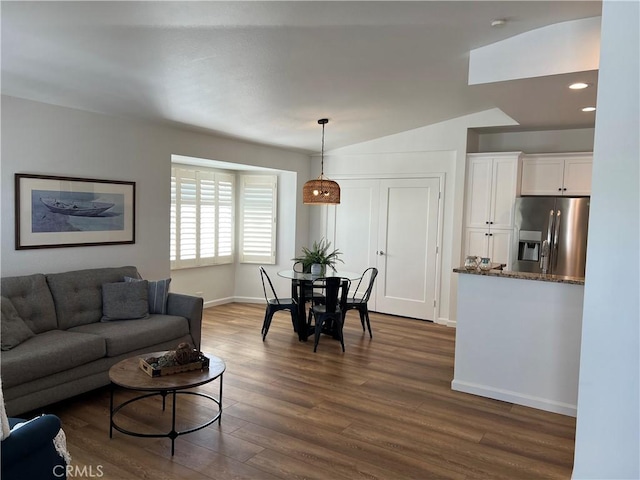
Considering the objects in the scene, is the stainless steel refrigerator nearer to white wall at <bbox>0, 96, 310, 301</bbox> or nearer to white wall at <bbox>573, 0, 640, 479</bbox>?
white wall at <bbox>573, 0, 640, 479</bbox>

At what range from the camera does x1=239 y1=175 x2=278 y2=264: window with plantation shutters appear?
7.40 meters

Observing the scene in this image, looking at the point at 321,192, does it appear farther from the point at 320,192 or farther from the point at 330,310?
the point at 330,310

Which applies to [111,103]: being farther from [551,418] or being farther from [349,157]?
[551,418]

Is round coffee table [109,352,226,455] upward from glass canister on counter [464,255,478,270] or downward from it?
downward

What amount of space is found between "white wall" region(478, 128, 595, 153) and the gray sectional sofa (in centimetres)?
449

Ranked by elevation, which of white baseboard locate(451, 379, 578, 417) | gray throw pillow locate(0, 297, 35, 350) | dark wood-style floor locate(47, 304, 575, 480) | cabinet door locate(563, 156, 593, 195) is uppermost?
cabinet door locate(563, 156, 593, 195)

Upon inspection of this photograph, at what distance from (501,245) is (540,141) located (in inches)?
59.8

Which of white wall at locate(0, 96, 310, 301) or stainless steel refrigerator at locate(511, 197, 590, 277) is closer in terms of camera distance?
white wall at locate(0, 96, 310, 301)

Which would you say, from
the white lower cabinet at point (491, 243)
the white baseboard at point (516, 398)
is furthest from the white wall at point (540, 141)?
the white baseboard at point (516, 398)

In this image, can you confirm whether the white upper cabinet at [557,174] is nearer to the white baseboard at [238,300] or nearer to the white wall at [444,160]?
the white wall at [444,160]

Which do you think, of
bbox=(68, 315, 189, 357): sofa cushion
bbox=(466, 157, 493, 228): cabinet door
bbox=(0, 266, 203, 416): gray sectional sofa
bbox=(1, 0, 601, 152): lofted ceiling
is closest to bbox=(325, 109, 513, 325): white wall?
bbox=(466, 157, 493, 228): cabinet door

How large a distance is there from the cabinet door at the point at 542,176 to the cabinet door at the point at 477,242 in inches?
28.5

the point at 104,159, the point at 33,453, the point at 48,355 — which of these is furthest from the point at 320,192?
the point at 33,453

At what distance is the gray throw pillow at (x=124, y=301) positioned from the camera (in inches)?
163
